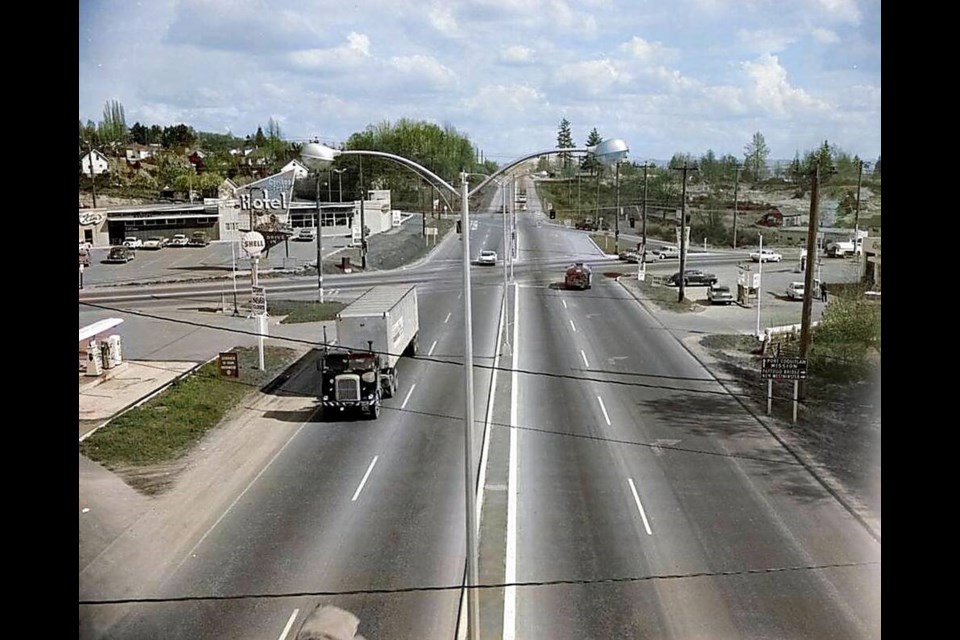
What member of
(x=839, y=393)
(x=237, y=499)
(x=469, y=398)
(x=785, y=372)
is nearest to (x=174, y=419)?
(x=237, y=499)

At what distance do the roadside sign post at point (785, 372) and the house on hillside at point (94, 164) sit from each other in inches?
201

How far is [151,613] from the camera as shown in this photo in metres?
4.20

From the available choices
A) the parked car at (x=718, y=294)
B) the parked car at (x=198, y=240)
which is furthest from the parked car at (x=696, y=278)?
the parked car at (x=198, y=240)

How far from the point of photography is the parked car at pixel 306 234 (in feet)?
24.3

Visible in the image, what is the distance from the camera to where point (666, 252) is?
922 cm

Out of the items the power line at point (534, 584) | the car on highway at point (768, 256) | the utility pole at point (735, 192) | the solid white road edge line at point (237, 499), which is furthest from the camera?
the car on highway at point (768, 256)

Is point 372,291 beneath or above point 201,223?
beneath

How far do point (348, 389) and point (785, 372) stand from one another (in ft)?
11.6

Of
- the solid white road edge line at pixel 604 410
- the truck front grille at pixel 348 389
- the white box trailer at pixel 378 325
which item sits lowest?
the solid white road edge line at pixel 604 410

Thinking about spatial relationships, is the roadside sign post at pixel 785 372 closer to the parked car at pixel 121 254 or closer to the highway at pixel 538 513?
the highway at pixel 538 513

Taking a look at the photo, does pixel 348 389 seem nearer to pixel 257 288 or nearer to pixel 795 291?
pixel 257 288
